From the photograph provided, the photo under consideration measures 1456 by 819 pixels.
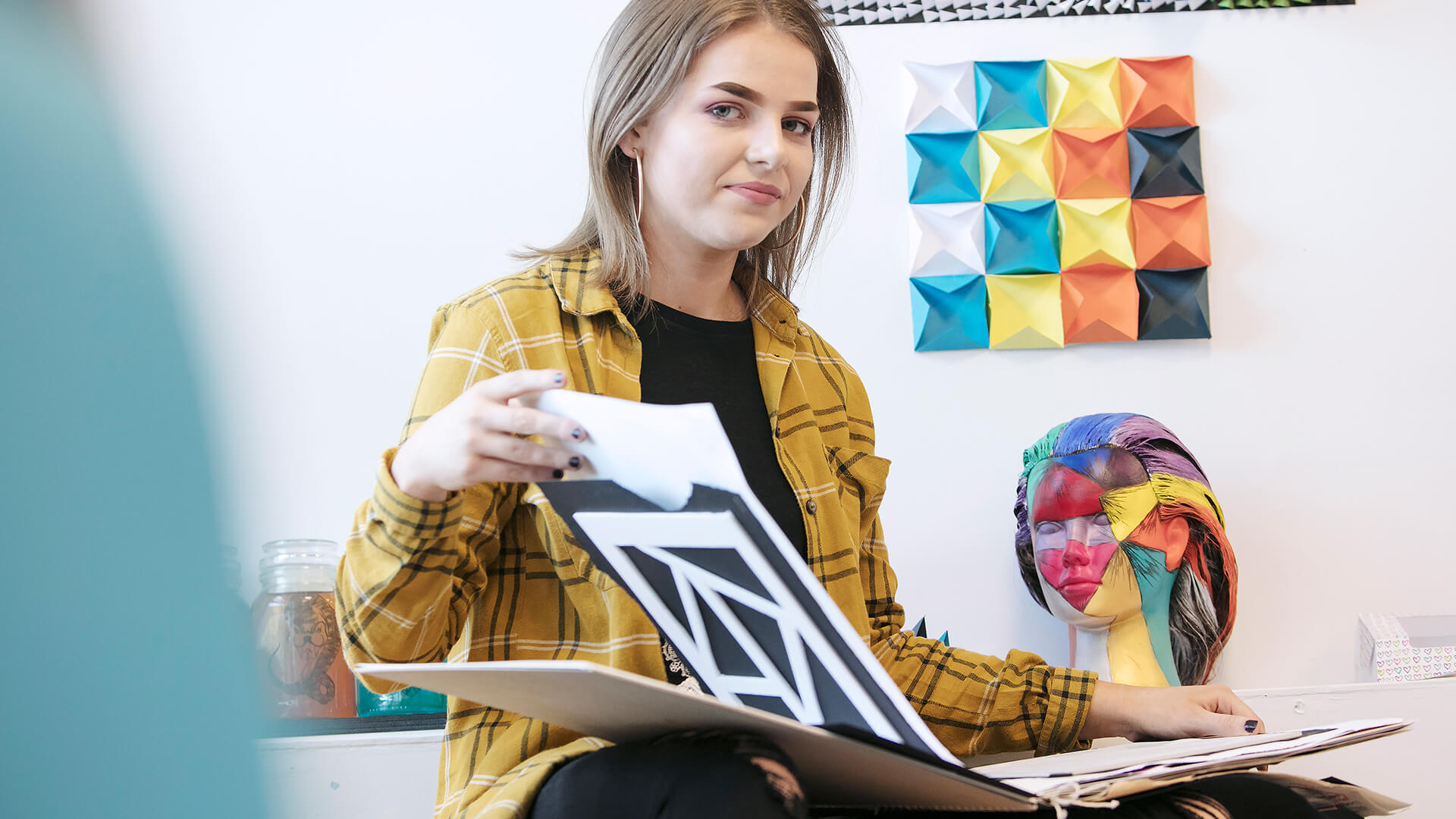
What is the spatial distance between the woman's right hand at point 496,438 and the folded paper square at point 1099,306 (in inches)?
50.0

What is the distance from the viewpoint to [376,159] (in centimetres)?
175

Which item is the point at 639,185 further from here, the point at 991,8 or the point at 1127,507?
A: the point at 991,8

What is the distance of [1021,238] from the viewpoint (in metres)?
1.73

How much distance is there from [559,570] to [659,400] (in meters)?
0.20

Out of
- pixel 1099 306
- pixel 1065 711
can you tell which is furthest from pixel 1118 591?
pixel 1099 306

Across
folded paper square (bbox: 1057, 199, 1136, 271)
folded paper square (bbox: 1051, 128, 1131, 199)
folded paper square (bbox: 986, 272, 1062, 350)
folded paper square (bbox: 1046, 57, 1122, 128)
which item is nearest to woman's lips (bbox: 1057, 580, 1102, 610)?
folded paper square (bbox: 986, 272, 1062, 350)

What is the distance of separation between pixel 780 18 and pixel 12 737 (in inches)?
34.3

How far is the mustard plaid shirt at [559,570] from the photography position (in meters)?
0.73

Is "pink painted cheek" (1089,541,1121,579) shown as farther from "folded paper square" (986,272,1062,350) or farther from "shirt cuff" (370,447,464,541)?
"shirt cuff" (370,447,464,541)

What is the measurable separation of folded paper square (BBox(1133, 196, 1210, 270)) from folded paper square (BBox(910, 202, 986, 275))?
0.26 m

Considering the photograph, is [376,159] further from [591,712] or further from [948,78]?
[591,712]

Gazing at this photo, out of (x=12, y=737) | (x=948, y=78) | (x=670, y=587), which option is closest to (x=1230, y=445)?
(x=948, y=78)

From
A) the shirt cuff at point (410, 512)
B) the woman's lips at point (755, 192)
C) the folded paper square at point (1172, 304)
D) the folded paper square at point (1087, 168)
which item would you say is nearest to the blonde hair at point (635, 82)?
the woman's lips at point (755, 192)

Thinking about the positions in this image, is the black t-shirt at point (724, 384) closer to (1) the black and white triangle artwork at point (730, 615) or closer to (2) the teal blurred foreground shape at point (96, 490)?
(1) the black and white triangle artwork at point (730, 615)
